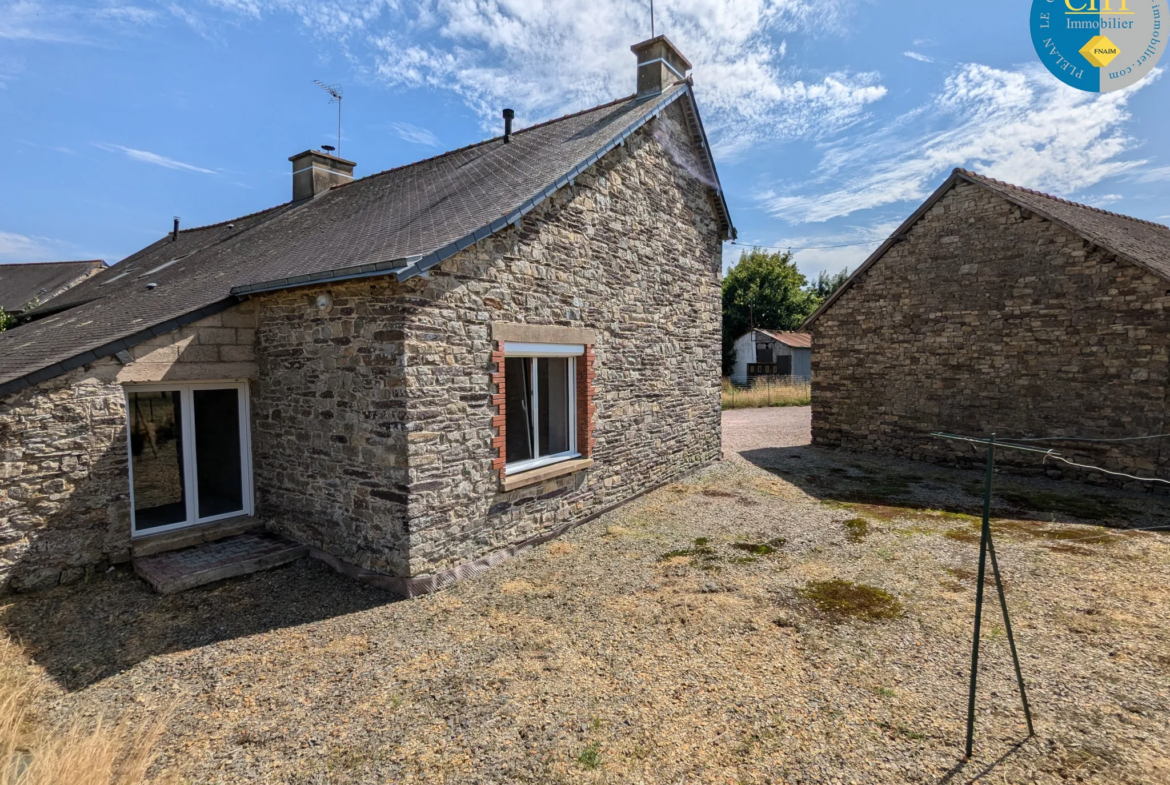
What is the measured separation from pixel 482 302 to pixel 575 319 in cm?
174

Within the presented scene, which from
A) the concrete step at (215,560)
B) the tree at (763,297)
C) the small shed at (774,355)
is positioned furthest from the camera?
the tree at (763,297)

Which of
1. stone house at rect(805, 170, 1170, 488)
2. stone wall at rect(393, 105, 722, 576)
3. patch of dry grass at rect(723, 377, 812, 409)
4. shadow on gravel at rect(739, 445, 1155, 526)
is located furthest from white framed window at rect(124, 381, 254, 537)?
patch of dry grass at rect(723, 377, 812, 409)

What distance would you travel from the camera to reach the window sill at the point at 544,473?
6525 millimetres

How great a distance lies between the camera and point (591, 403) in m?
7.84

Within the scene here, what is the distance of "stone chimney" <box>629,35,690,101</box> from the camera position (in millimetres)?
9820

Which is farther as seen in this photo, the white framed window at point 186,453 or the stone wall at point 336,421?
the white framed window at point 186,453

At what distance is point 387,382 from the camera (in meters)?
5.44

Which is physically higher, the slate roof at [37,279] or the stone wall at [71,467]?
the slate roof at [37,279]

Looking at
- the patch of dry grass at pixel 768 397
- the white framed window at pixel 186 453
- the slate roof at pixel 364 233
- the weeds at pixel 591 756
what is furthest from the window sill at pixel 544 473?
the patch of dry grass at pixel 768 397

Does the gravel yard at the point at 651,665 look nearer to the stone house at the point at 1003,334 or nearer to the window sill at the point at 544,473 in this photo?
the window sill at the point at 544,473

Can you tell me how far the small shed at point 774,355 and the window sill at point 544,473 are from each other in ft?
86.7

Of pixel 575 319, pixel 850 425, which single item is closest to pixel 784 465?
pixel 850 425

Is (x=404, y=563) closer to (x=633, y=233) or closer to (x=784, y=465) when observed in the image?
(x=633, y=233)

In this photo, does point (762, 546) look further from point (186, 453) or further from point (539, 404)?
point (186, 453)
